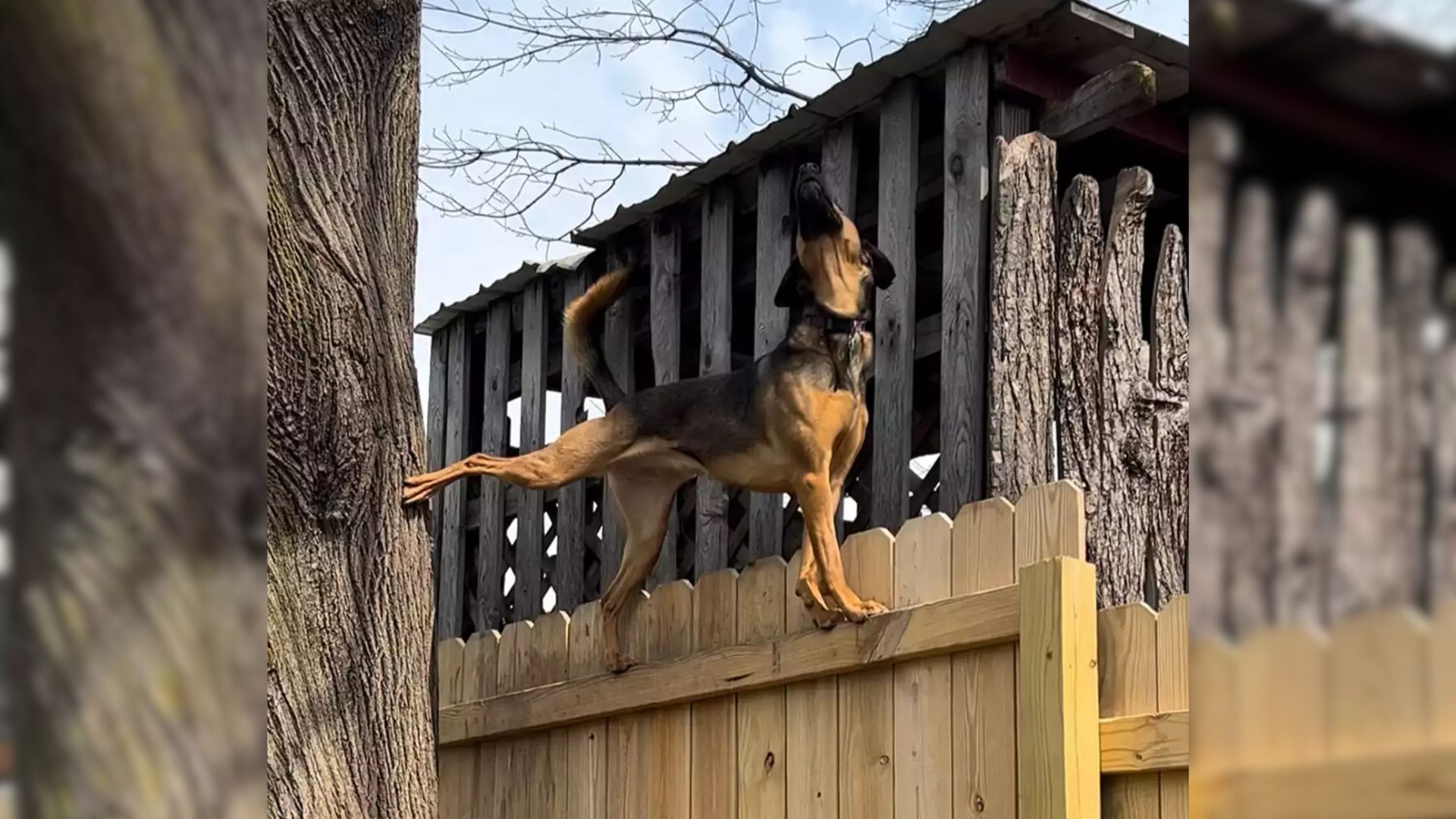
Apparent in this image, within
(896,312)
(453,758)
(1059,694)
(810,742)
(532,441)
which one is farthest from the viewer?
(532,441)

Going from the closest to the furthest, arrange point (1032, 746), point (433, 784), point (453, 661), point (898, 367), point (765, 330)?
point (433, 784)
point (1032, 746)
point (898, 367)
point (765, 330)
point (453, 661)

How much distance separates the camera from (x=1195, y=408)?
14.5 inches

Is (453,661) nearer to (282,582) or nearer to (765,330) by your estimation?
(765,330)

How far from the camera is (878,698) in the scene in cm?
437

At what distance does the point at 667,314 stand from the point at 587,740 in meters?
1.83

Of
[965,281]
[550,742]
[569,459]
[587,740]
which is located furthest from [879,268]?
[550,742]

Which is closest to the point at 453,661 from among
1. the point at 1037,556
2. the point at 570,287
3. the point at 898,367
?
the point at 570,287

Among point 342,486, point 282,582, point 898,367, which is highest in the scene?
point 898,367

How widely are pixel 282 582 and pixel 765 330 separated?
3060 millimetres

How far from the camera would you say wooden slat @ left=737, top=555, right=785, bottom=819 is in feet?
15.4

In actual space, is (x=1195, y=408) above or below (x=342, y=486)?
below

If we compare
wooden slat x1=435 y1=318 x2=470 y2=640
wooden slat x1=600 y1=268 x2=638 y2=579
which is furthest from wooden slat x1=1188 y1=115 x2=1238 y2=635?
wooden slat x1=435 y1=318 x2=470 y2=640

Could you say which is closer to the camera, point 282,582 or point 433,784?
point 282,582

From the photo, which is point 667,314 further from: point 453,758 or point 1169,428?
point 1169,428
